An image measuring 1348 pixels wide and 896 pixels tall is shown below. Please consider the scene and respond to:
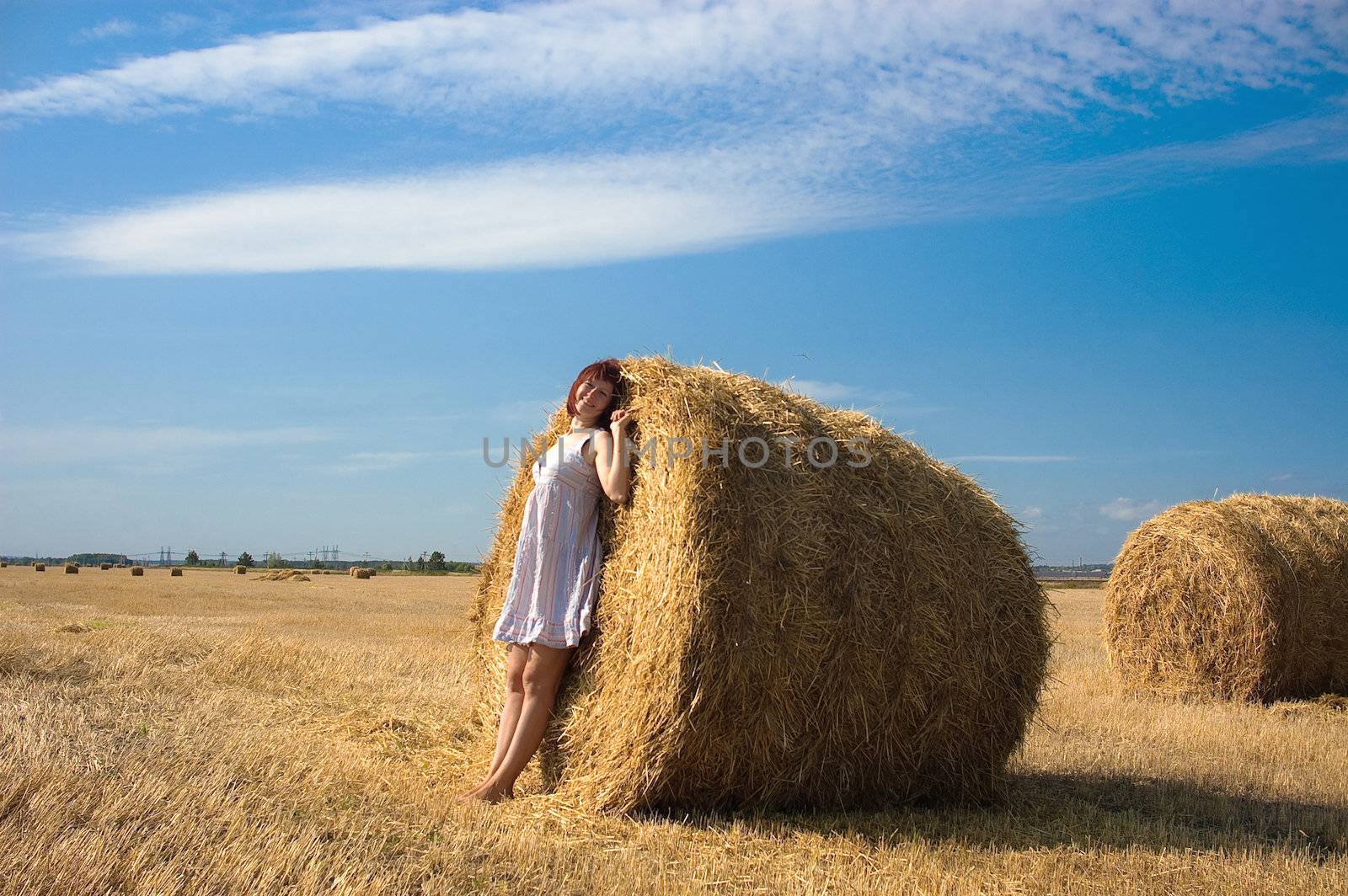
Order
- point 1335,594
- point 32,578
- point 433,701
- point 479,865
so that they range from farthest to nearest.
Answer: point 32,578 → point 1335,594 → point 433,701 → point 479,865

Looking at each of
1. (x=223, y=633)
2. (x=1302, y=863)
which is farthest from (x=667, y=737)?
(x=223, y=633)

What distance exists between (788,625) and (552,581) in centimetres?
135

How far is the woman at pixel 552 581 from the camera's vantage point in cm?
562

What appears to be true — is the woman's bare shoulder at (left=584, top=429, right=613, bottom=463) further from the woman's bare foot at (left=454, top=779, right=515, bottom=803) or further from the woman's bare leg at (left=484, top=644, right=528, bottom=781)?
the woman's bare foot at (left=454, top=779, right=515, bottom=803)

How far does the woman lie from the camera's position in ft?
18.4

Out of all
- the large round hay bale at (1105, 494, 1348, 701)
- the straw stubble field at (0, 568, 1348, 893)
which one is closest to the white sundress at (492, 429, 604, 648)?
the straw stubble field at (0, 568, 1348, 893)

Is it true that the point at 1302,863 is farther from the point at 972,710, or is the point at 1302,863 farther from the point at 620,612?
the point at 620,612

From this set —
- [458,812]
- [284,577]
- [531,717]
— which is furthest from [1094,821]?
[284,577]

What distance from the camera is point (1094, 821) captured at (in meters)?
5.55

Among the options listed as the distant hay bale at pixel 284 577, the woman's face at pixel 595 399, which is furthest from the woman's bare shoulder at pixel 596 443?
the distant hay bale at pixel 284 577

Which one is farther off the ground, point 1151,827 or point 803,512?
point 803,512

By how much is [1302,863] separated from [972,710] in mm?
1674

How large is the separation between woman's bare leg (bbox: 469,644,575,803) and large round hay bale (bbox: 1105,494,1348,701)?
764cm

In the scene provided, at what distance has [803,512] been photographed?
5359 millimetres
